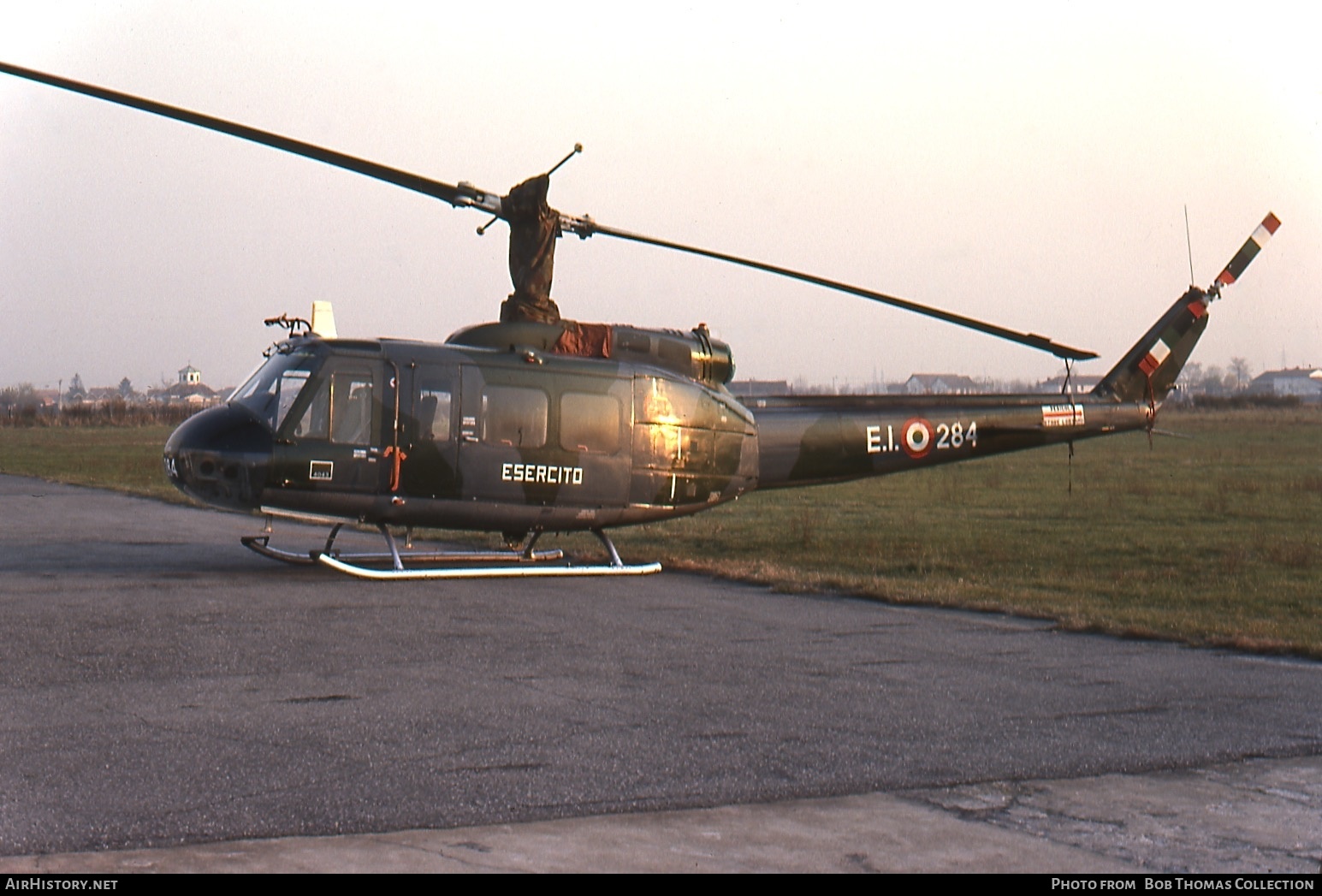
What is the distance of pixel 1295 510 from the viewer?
26.1 metres

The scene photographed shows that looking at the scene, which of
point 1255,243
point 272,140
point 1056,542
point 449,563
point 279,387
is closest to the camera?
point 272,140

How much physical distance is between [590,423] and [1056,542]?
30.8 ft

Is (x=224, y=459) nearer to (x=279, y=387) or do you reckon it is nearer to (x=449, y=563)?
(x=279, y=387)

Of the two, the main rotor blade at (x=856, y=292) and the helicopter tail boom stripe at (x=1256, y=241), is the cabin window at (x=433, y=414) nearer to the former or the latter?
the main rotor blade at (x=856, y=292)

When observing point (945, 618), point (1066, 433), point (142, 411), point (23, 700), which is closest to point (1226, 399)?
point (142, 411)

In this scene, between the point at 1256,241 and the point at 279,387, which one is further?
the point at 1256,241

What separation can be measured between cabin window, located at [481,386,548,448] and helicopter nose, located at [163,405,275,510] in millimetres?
2171

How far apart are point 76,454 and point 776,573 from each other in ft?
142

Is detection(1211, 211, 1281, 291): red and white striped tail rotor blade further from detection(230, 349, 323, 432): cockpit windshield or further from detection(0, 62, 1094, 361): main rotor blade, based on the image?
detection(230, 349, 323, 432): cockpit windshield

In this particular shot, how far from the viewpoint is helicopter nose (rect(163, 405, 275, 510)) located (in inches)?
517

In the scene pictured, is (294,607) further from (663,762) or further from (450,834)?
(450,834)

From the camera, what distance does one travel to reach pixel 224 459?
518 inches

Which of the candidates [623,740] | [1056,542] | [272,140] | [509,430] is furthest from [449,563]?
[1056,542]

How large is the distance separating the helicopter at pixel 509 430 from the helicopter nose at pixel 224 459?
2cm
